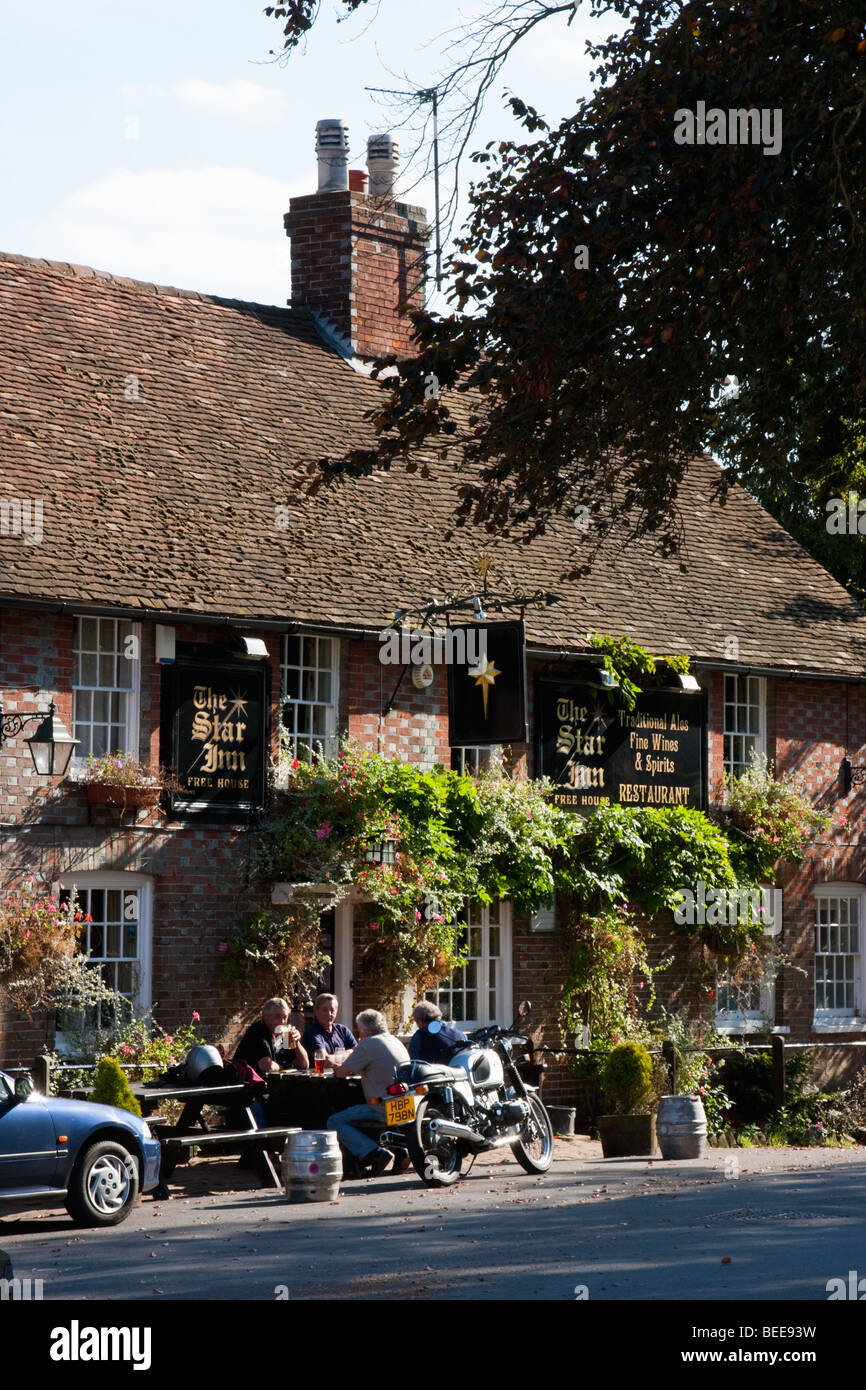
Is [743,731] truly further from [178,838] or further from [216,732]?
[178,838]

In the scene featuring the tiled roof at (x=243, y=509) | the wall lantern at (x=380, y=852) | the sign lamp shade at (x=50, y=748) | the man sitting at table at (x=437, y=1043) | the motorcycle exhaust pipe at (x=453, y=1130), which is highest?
the tiled roof at (x=243, y=509)

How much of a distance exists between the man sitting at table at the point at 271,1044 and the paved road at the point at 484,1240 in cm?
107

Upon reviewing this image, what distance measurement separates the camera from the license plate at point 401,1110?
14727mm

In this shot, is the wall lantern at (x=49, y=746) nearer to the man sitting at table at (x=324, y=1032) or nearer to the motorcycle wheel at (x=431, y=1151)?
the man sitting at table at (x=324, y=1032)

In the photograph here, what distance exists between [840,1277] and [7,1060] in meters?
9.08

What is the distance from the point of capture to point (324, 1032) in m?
17.4

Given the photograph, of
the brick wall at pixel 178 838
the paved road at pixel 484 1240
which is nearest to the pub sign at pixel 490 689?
the brick wall at pixel 178 838

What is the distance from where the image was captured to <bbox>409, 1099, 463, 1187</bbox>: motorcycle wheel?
14.8 m

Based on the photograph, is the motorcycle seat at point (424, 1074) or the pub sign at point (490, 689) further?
the pub sign at point (490, 689)

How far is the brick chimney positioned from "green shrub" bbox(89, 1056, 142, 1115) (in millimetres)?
11750

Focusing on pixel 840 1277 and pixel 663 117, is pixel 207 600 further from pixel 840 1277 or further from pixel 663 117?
pixel 840 1277

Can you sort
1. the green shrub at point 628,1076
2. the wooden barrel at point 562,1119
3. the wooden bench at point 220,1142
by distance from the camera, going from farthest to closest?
the wooden barrel at point 562,1119
the green shrub at point 628,1076
the wooden bench at point 220,1142

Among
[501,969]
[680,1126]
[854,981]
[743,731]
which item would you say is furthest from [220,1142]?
[854,981]

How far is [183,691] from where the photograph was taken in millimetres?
18406
